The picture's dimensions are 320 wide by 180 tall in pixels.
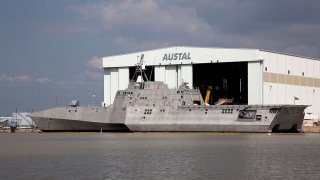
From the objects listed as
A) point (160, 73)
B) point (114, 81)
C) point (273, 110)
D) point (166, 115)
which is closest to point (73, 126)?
point (114, 81)

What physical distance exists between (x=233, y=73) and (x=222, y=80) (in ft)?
9.23

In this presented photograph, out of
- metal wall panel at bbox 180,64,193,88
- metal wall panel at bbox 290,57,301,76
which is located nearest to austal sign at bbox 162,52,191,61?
metal wall panel at bbox 180,64,193,88

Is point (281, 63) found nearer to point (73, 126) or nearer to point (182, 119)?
point (182, 119)

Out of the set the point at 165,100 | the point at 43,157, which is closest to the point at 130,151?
the point at 43,157

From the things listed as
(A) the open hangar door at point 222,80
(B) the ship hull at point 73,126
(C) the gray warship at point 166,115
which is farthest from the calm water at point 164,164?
(A) the open hangar door at point 222,80

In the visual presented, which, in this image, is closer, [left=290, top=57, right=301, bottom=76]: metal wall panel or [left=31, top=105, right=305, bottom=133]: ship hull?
[left=31, top=105, right=305, bottom=133]: ship hull

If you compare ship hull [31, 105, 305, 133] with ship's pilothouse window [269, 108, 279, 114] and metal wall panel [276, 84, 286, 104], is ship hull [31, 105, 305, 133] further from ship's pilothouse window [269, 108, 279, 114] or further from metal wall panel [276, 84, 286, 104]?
metal wall panel [276, 84, 286, 104]

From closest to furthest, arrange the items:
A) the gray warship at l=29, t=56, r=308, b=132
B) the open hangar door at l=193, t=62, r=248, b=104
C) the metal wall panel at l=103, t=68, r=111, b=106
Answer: the gray warship at l=29, t=56, r=308, b=132 → the open hangar door at l=193, t=62, r=248, b=104 → the metal wall panel at l=103, t=68, r=111, b=106

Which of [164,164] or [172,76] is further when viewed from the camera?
[172,76]

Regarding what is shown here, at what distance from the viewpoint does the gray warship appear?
74250 mm

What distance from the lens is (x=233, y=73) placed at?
96.9 meters

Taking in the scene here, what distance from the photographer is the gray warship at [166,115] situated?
244 feet

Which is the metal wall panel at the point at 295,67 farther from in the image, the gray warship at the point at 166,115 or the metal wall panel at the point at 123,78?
the metal wall panel at the point at 123,78

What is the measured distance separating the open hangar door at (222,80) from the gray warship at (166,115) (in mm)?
12851
